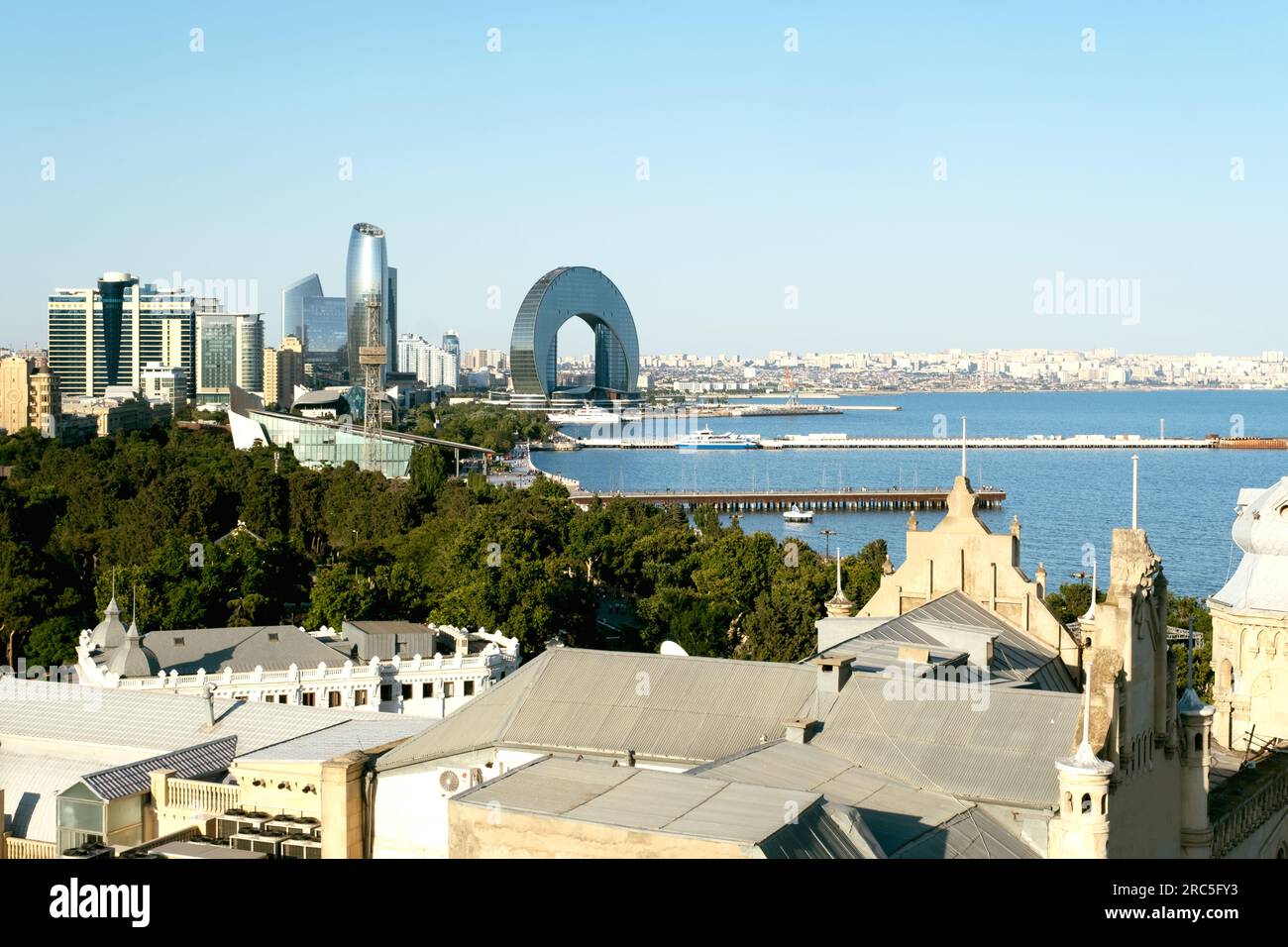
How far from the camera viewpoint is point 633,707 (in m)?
20.8

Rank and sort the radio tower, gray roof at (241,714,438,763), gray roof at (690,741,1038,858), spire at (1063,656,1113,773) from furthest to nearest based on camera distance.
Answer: the radio tower, gray roof at (241,714,438,763), gray roof at (690,741,1038,858), spire at (1063,656,1113,773)

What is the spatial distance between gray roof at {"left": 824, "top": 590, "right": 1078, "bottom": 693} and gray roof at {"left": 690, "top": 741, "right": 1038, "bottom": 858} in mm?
3478

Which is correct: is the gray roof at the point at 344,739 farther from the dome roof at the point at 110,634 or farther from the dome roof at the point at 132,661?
the dome roof at the point at 110,634

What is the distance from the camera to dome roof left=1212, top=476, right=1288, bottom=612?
20.9 meters

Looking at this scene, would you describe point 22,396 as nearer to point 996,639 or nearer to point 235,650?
point 235,650

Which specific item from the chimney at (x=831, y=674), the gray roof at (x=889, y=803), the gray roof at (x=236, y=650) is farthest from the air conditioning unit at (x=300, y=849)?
the gray roof at (x=236, y=650)

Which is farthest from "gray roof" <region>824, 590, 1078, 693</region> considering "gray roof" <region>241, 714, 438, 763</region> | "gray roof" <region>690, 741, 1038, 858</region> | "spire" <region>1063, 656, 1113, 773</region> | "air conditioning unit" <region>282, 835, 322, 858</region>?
"air conditioning unit" <region>282, 835, 322, 858</region>

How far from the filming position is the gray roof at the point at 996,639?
24305 millimetres

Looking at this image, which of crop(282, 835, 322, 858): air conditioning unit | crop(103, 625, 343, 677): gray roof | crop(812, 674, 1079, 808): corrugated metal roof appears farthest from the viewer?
crop(103, 625, 343, 677): gray roof

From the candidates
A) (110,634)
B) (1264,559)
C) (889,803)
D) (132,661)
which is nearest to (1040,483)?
(110,634)

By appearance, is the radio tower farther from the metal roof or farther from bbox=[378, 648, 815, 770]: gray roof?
bbox=[378, 648, 815, 770]: gray roof

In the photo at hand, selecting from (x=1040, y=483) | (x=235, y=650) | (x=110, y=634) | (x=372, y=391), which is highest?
(x=372, y=391)

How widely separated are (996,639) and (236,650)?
64.8 ft
